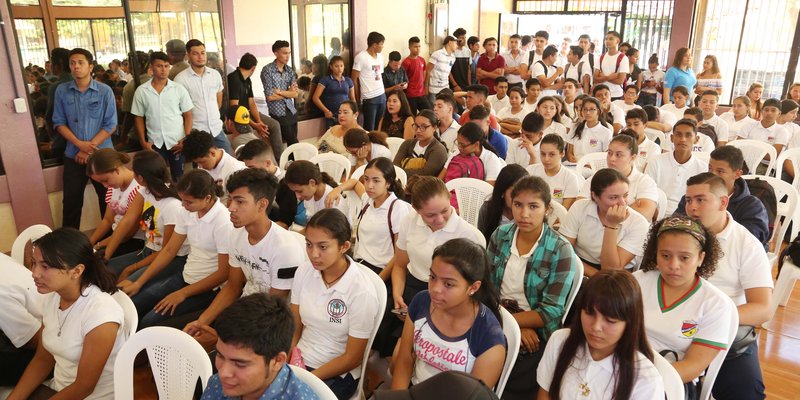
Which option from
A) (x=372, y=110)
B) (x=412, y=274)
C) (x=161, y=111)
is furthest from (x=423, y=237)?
(x=372, y=110)

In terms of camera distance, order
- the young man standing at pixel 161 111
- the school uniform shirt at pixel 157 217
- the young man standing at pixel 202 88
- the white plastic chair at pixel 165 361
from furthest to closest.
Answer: the young man standing at pixel 202 88
the young man standing at pixel 161 111
the school uniform shirt at pixel 157 217
the white plastic chair at pixel 165 361

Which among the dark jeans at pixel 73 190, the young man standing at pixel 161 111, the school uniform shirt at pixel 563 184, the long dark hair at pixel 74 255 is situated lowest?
the dark jeans at pixel 73 190

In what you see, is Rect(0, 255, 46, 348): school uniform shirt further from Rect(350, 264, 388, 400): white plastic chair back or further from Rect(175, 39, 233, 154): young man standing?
Rect(175, 39, 233, 154): young man standing

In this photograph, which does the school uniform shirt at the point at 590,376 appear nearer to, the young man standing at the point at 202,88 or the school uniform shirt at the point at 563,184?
the school uniform shirt at the point at 563,184

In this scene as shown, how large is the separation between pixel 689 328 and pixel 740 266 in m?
0.62

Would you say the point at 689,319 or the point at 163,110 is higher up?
the point at 163,110

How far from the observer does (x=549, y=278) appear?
2.40 m

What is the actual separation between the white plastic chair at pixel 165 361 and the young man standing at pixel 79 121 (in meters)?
3.11

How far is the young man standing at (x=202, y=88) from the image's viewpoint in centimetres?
518

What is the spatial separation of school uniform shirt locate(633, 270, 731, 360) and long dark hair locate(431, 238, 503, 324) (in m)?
0.60

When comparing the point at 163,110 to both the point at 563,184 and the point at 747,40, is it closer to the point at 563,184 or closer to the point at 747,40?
the point at 563,184

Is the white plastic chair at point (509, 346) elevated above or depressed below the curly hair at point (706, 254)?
below

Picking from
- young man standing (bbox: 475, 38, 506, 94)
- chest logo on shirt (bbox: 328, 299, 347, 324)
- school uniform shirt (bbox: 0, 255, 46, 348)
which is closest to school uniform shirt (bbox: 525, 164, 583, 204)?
chest logo on shirt (bbox: 328, 299, 347, 324)

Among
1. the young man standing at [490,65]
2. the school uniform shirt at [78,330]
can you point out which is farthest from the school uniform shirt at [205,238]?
the young man standing at [490,65]
